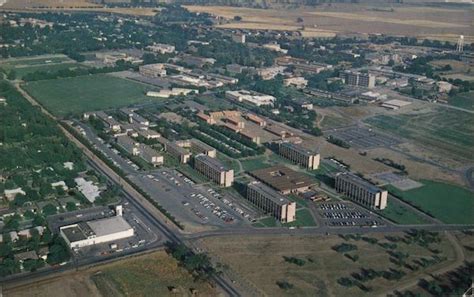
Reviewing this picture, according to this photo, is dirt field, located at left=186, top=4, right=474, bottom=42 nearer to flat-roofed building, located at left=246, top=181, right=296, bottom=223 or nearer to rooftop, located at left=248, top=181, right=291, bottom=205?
rooftop, located at left=248, top=181, right=291, bottom=205

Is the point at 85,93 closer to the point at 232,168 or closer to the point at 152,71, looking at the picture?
the point at 152,71

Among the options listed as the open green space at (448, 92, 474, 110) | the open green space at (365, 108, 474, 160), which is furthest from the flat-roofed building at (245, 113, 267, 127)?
the open green space at (448, 92, 474, 110)

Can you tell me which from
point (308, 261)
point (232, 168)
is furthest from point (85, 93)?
point (308, 261)

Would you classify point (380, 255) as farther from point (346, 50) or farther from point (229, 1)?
point (229, 1)

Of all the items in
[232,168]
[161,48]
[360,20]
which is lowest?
[232,168]

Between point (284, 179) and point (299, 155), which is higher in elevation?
point (299, 155)

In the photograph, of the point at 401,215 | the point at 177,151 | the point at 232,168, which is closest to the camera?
the point at 401,215
